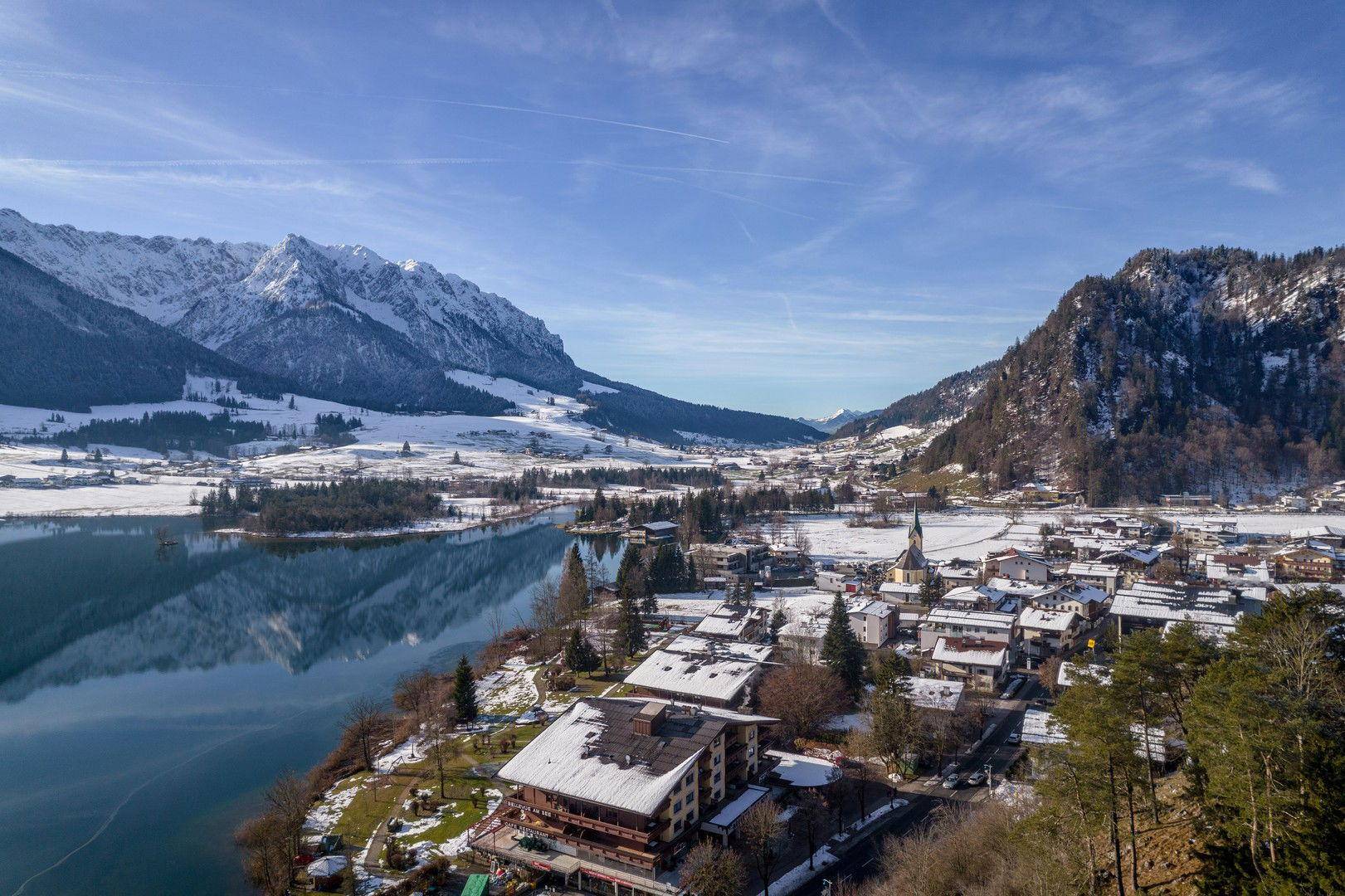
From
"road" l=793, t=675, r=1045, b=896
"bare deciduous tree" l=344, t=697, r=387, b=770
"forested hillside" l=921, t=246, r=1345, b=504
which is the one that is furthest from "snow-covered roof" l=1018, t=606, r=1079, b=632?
"forested hillside" l=921, t=246, r=1345, b=504

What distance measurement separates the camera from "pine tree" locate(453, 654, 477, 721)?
24891 millimetres

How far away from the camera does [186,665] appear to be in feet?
115

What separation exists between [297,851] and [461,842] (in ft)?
11.6

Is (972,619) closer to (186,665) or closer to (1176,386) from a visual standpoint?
(186,665)

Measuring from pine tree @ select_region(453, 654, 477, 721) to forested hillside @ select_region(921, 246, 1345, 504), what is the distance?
74.7 meters

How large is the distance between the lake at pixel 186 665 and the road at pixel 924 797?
1343 cm

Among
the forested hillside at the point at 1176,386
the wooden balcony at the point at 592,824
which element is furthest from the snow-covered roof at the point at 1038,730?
the forested hillside at the point at 1176,386

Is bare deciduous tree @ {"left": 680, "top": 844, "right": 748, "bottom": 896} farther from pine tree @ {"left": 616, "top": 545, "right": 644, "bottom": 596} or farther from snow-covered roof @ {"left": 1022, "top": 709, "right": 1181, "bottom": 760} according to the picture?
pine tree @ {"left": 616, "top": 545, "right": 644, "bottom": 596}

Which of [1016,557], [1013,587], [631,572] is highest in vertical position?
[1016,557]

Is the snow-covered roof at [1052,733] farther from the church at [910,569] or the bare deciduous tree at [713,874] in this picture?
the church at [910,569]

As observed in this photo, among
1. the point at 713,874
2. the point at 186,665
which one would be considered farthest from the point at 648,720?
the point at 186,665

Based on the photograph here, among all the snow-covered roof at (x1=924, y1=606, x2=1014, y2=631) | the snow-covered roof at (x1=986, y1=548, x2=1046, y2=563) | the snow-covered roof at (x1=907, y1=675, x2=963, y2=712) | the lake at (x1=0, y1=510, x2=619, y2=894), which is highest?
the snow-covered roof at (x1=986, y1=548, x2=1046, y2=563)

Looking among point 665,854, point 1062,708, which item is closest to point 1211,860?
point 1062,708

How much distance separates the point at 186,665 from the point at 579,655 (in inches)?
768
